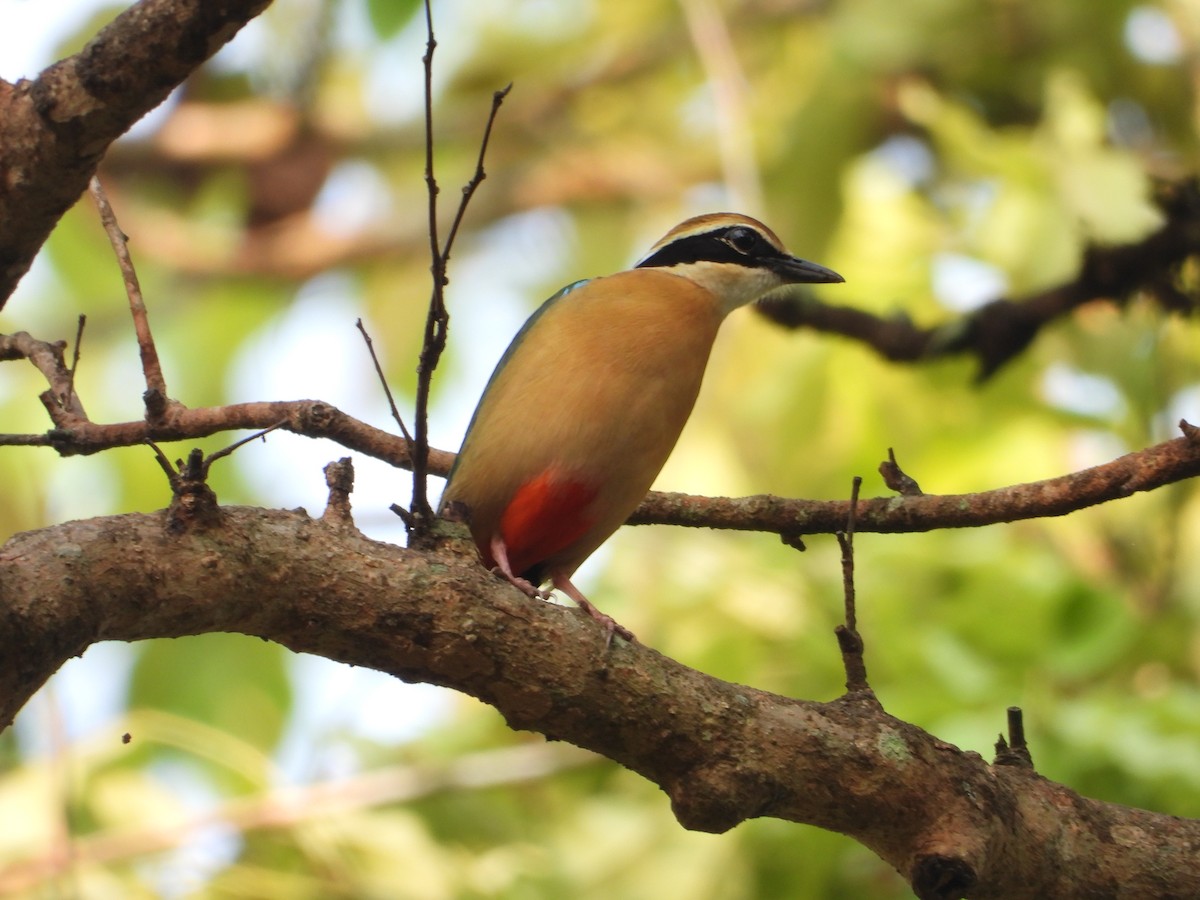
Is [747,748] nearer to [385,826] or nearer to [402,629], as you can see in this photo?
[402,629]

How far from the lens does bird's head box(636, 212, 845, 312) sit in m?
5.33

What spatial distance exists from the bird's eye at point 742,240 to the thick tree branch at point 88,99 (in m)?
2.71

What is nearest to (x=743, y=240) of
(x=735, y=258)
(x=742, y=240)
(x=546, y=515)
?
(x=742, y=240)

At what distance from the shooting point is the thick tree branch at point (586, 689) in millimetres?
2852

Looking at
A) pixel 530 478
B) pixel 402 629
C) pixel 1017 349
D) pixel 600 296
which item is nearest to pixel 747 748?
pixel 402 629

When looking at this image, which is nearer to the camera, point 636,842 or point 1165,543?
point 636,842

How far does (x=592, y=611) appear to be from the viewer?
3.69m

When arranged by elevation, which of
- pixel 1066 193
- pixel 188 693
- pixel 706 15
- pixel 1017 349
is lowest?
pixel 188 693

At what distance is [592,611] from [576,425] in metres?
0.76

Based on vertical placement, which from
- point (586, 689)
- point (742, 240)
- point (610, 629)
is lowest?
point (586, 689)

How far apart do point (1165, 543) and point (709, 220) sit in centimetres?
304

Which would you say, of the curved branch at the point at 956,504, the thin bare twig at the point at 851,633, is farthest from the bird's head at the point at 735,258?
the thin bare twig at the point at 851,633

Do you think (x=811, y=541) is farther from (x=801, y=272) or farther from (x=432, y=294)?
(x=432, y=294)

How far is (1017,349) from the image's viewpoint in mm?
6039
